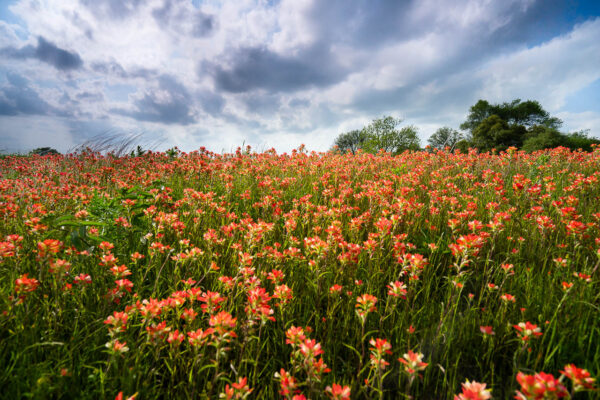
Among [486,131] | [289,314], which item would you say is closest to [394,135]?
[486,131]

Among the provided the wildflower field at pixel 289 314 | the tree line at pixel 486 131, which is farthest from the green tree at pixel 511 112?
the wildflower field at pixel 289 314

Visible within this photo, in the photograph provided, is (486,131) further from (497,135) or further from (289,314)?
(289,314)

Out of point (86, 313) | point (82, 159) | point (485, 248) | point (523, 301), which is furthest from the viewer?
point (82, 159)

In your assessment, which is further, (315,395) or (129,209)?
(129,209)

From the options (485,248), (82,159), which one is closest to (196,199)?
(485,248)

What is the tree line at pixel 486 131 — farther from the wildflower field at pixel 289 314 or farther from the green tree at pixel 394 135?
the wildflower field at pixel 289 314

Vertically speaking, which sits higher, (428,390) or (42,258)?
(42,258)

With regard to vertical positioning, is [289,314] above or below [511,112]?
below

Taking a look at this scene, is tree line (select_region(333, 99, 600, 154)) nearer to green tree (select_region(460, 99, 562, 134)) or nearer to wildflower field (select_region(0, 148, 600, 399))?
green tree (select_region(460, 99, 562, 134))

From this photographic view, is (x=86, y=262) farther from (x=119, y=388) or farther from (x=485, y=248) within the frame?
(x=485, y=248)

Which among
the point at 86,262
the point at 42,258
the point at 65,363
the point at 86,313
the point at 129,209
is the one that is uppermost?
the point at 129,209

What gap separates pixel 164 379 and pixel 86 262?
1483 mm

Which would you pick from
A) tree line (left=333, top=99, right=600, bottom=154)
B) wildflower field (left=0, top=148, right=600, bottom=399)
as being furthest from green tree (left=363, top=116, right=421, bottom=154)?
wildflower field (left=0, top=148, right=600, bottom=399)

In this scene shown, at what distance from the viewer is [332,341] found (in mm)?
1980
